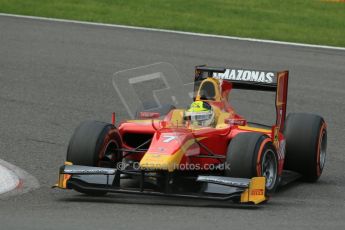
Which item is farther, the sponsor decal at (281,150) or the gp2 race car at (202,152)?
the sponsor decal at (281,150)

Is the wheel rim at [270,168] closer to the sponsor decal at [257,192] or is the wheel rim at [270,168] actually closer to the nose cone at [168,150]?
the sponsor decal at [257,192]

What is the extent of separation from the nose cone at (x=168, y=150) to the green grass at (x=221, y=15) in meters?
10.0

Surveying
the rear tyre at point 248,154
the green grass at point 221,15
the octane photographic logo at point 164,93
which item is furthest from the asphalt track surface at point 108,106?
the octane photographic logo at point 164,93

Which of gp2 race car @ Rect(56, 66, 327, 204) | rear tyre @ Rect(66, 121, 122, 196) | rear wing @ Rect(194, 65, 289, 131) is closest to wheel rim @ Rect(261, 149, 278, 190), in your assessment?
gp2 race car @ Rect(56, 66, 327, 204)

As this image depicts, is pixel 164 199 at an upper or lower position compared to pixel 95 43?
lower

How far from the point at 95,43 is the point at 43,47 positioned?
0.97 meters

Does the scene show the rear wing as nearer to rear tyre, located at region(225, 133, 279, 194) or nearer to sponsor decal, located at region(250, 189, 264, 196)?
rear tyre, located at region(225, 133, 279, 194)

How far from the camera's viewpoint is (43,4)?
21219 mm

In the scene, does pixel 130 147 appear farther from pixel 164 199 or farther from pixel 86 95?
pixel 86 95

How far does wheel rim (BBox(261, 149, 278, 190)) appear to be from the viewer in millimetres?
9398

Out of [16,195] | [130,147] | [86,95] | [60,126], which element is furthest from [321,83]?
[16,195]

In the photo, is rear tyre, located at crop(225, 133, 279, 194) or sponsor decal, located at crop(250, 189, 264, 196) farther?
rear tyre, located at crop(225, 133, 279, 194)

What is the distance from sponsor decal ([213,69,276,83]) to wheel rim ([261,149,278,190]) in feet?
4.29

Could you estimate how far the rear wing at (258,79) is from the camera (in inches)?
414
